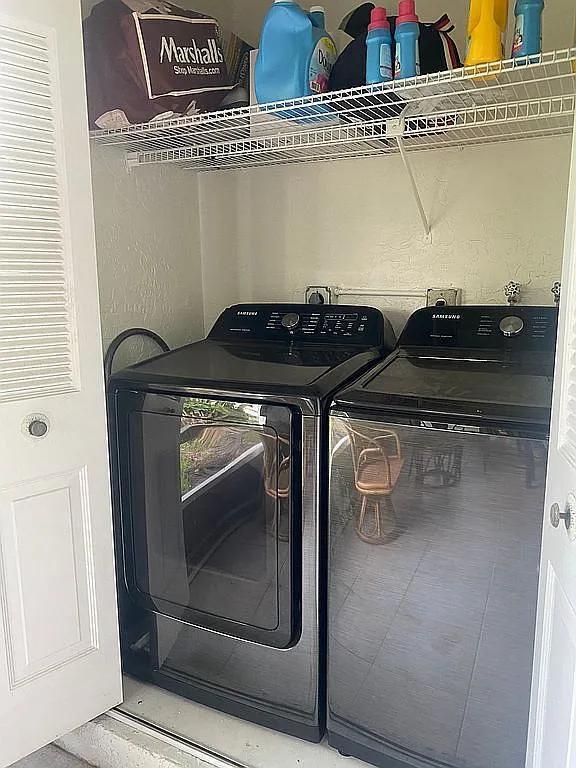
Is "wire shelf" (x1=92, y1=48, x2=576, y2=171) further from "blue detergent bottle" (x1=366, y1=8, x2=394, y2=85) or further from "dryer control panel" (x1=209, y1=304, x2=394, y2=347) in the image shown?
"dryer control panel" (x1=209, y1=304, x2=394, y2=347)

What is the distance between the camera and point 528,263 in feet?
6.07

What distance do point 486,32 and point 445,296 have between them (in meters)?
0.81

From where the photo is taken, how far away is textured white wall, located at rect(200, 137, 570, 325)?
1823 millimetres

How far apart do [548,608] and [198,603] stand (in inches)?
36.4

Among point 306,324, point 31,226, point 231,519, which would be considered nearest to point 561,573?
point 231,519

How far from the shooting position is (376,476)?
138 cm

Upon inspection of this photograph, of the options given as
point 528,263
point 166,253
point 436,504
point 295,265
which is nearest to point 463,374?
point 436,504

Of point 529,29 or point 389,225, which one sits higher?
point 529,29

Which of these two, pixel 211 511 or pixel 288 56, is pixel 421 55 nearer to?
pixel 288 56

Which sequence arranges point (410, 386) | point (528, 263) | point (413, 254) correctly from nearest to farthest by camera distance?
point (410, 386), point (528, 263), point (413, 254)

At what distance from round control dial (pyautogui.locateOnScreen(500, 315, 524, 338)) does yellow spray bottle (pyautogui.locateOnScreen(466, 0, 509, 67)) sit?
70cm

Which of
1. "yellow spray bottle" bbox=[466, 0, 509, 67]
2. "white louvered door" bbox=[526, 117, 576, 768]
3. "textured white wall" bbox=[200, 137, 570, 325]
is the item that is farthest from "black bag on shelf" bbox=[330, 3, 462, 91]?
"white louvered door" bbox=[526, 117, 576, 768]

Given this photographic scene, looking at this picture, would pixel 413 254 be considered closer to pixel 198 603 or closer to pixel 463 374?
pixel 463 374

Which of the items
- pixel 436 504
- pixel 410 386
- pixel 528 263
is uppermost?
pixel 528 263
